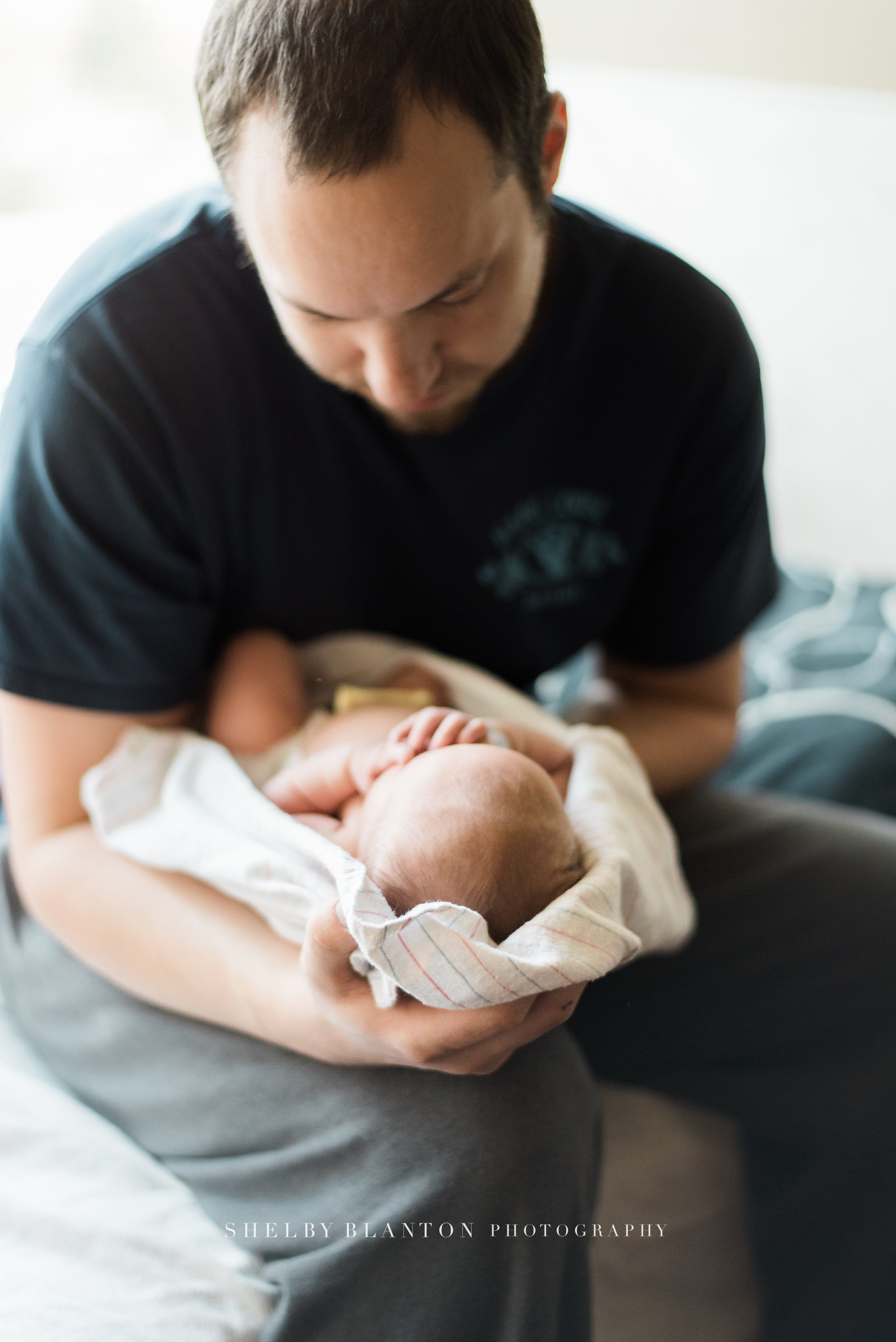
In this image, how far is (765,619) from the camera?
4.64ft

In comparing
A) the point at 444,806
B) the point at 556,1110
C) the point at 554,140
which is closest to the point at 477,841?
the point at 444,806

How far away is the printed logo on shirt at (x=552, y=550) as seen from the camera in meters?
0.86

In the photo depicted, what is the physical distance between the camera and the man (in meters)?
0.56

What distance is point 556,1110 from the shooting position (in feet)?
2.15

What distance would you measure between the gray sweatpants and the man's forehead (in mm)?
477

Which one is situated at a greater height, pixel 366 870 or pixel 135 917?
pixel 366 870

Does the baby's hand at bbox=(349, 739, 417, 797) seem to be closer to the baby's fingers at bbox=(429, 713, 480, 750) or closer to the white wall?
the baby's fingers at bbox=(429, 713, 480, 750)

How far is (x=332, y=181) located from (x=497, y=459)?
12.7 inches

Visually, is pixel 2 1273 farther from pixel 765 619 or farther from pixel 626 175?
pixel 626 175

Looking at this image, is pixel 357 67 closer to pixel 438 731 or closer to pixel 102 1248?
pixel 438 731

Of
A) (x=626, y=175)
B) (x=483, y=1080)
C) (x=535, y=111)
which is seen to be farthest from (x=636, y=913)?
(x=626, y=175)

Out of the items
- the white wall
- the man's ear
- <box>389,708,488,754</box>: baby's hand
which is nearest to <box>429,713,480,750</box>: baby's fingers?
<box>389,708,488,754</box>: baby's hand

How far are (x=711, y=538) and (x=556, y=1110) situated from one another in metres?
0.53

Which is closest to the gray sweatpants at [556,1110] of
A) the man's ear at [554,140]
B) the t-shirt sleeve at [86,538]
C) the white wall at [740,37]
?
the t-shirt sleeve at [86,538]
